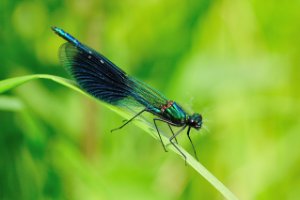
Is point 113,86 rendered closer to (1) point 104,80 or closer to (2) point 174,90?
(1) point 104,80

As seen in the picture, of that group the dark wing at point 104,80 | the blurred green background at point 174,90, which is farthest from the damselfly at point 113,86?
the blurred green background at point 174,90

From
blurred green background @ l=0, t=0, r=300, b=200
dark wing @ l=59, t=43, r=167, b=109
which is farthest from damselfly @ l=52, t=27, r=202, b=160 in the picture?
blurred green background @ l=0, t=0, r=300, b=200

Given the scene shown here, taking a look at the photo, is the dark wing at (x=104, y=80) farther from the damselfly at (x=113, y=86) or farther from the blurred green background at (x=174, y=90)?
the blurred green background at (x=174, y=90)

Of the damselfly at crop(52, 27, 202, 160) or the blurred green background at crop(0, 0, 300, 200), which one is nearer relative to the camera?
the damselfly at crop(52, 27, 202, 160)

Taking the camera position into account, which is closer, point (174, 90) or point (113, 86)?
point (113, 86)

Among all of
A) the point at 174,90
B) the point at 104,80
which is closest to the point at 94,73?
the point at 104,80

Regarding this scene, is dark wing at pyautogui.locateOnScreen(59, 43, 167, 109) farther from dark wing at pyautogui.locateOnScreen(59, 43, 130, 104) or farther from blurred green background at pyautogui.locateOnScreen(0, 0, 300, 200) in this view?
blurred green background at pyautogui.locateOnScreen(0, 0, 300, 200)

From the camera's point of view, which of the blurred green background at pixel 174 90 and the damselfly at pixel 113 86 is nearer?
the damselfly at pixel 113 86
